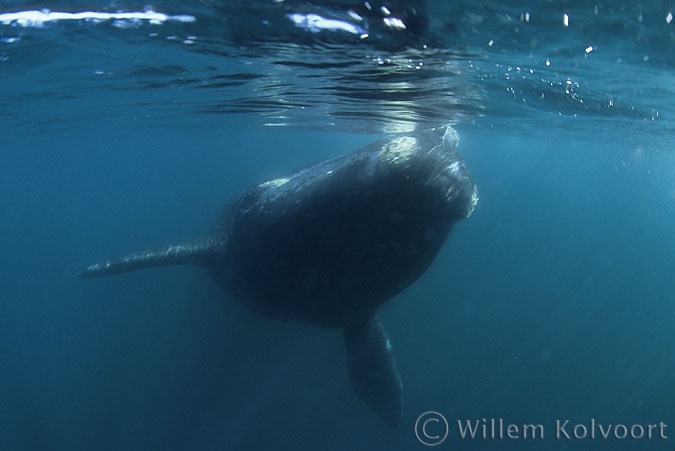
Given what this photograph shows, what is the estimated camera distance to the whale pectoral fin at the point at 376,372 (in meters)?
9.34

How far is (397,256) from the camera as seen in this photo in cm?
694

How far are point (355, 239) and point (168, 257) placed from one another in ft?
21.4

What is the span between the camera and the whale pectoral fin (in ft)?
30.7

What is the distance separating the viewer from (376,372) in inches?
379

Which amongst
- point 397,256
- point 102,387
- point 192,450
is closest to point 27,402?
point 102,387

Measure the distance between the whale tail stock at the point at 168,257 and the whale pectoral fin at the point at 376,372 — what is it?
3428mm

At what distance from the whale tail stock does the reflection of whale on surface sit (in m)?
0.68

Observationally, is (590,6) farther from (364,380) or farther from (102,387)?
(102,387)

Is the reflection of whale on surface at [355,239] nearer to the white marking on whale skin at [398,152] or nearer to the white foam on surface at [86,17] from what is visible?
the white marking on whale skin at [398,152]

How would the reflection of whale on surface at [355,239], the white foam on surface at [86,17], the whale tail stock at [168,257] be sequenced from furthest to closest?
1. the whale tail stock at [168,257]
2. the white foam on surface at [86,17]
3. the reflection of whale on surface at [355,239]

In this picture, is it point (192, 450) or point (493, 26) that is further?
point (192, 450)

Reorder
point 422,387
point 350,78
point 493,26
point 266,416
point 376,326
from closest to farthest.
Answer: point 493,26, point 376,326, point 350,78, point 266,416, point 422,387

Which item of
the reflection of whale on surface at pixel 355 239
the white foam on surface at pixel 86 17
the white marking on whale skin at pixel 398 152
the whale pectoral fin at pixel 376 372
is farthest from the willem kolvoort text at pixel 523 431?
the white foam on surface at pixel 86 17

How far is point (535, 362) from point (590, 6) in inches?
722
